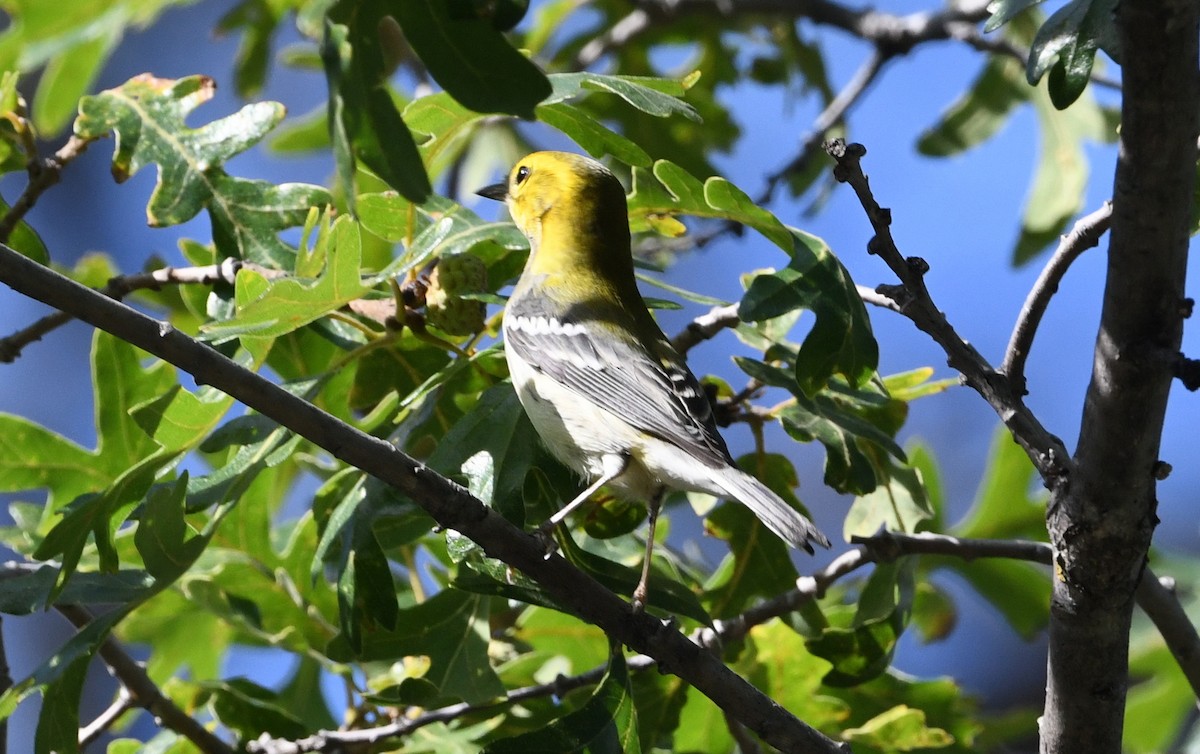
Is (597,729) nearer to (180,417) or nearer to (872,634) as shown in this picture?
(872,634)

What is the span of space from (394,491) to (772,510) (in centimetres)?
71

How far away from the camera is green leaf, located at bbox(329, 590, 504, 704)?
258cm

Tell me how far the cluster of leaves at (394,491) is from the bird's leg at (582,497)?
0.19 feet

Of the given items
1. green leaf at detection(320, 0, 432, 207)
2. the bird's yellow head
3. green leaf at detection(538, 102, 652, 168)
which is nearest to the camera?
green leaf at detection(320, 0, 432, 207)

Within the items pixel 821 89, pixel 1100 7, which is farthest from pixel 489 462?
pixel 821 89

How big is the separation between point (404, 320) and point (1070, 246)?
4.27ft

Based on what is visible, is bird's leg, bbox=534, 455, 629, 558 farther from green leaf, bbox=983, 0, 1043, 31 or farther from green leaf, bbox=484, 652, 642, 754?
green leaf, bbox=983, 0, 1043, 31

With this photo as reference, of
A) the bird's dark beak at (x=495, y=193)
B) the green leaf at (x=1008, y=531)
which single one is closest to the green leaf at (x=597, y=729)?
the green leaf at (x=1008, y=531)

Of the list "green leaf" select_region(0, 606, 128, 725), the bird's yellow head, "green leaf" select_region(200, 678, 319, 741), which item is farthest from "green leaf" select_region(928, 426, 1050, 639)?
"green leaf" select_region(0, 606, 128, 725)

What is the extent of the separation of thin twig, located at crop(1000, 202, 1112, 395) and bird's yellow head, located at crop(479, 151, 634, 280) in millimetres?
1475

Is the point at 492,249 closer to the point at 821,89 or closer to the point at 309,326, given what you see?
the point at 309,326

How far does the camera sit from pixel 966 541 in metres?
2.46

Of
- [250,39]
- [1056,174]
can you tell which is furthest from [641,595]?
[1056,174]

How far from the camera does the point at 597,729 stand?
6.99ft
